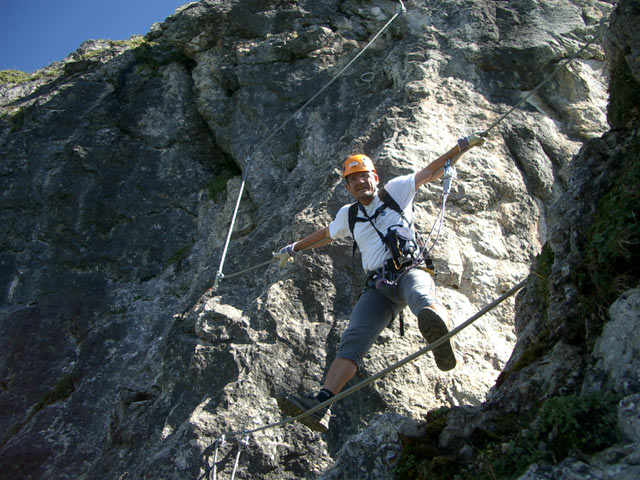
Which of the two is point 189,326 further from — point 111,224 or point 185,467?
point 111,224

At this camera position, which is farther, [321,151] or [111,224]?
[111,224]

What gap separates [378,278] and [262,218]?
3.60 meters

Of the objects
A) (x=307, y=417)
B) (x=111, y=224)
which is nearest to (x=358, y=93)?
(x=111, y=224)

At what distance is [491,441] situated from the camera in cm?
359

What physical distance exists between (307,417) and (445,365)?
4.13ft

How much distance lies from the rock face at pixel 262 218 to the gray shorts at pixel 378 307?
0.73 metres

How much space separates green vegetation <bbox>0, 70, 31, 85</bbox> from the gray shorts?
1204cm

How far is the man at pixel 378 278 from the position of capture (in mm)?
4832

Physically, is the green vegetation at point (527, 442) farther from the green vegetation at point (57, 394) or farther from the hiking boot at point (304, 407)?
the green vegetation at point (57, 394)

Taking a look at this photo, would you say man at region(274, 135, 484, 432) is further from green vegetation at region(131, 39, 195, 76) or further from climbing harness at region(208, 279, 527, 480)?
green vegetation at region(131, 39, 195, 76)

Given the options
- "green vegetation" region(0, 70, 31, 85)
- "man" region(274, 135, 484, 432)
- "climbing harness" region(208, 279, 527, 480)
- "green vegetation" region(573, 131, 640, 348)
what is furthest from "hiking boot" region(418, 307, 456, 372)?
"green vegetation" region(0, 70, 31, 85)

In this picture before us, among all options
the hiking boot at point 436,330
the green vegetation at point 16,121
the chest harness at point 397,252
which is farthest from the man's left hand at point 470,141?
the green vegetation at point 16,121

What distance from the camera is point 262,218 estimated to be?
8.60 meters

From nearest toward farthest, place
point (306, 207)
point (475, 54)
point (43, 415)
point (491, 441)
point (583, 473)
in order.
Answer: point (583, 473), point (491, 441), point (306, 207), point (43, 415), point (475, 54)
